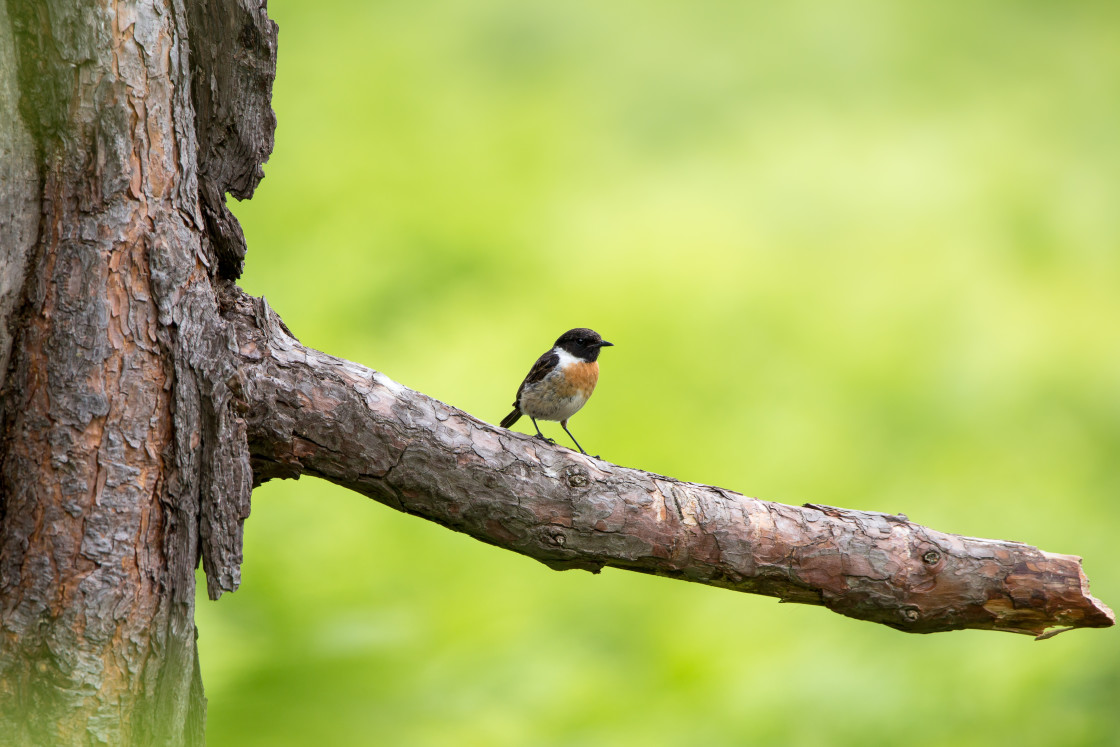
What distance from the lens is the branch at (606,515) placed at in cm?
233

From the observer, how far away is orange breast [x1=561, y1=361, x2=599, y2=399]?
3.58 m

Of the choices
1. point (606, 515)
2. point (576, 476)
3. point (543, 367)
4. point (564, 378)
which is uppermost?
point (543, 367)

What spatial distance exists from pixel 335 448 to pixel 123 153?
2.93ft

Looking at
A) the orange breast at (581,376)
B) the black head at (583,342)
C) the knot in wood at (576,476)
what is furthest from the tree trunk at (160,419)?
the black head at (583,342)

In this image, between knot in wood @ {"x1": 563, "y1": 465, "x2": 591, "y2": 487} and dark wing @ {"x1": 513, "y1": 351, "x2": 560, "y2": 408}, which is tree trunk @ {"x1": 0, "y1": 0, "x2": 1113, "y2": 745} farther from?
dark wing @ {"x1": 513, "y1": 351, "x2": 560, "y2": 408}

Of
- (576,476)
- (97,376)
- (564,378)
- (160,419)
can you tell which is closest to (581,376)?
(564,378)

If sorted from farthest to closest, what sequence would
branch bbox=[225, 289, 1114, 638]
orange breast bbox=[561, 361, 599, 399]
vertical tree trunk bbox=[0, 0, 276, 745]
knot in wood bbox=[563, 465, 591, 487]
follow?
orange breast bbox=[561, 361, 599, 399]
knot in wood bbox=[563, 465, 591, 487]
branch bbox=[225, 289, 1114, 638]
vertical tree trunk bbox=[0, 0, 276, 745]

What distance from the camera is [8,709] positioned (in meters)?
1.86

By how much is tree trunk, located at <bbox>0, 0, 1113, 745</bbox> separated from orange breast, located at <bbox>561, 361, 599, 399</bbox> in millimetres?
1120

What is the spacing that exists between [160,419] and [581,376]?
190cm

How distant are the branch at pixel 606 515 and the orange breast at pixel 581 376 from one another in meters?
1.06

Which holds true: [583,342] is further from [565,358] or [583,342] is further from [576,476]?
[576,476]

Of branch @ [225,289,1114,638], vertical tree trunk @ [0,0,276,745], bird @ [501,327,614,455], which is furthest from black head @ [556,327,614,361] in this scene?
vertical tree trunk @ [0,0,276,745]

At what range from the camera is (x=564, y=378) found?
11.7 feet
